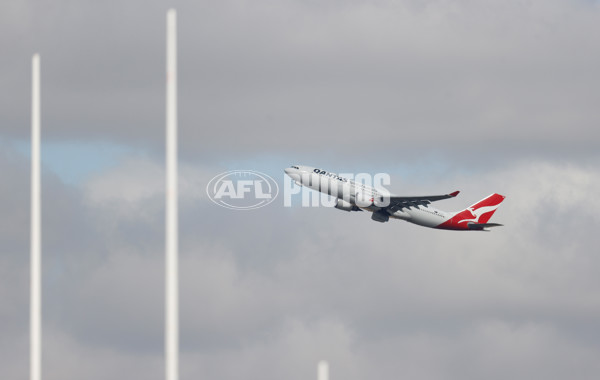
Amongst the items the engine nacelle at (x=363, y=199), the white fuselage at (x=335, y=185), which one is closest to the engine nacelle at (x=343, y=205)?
the white fuselage at (x=335, y=185)

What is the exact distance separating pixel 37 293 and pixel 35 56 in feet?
57.1

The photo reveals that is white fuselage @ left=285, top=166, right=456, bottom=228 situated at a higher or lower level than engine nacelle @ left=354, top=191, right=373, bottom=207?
higher

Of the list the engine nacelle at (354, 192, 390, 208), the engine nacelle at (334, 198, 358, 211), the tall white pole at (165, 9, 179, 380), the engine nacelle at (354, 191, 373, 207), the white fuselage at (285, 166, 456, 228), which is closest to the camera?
the tall white pole at (165, 9, 179, 380)

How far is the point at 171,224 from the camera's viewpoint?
71.6m

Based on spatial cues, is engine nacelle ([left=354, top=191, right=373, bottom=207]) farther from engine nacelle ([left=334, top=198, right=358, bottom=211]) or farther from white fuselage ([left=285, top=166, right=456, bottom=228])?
engine nacelle ([left=334, top=198, right=358, bottom=211])

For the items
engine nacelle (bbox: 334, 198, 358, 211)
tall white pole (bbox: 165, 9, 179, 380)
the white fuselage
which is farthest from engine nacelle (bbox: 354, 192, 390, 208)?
tall white pole (bbox: 165, 9, 179, 380)

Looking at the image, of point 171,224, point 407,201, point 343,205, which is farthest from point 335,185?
point 171,224

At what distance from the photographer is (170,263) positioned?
7125 centimetres

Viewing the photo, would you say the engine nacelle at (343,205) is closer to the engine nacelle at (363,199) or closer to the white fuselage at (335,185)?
the white fuselage at (335,185)

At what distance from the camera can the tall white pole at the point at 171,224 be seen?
70875mm

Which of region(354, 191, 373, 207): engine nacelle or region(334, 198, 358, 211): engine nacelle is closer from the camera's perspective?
region(354, 191, 373, 207): engine nacelle

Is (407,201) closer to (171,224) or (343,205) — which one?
(343,205)

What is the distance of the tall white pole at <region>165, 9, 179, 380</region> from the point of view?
70875 millimetres

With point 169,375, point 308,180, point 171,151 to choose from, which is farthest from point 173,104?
point 308,180
